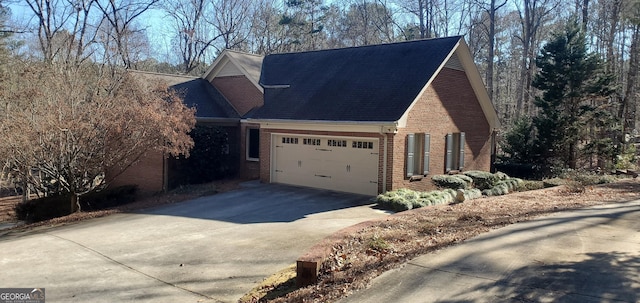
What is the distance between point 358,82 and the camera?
18703 millimetres

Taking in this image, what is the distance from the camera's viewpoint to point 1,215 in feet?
65.0

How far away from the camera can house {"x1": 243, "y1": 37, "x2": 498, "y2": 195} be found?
16.4 metres

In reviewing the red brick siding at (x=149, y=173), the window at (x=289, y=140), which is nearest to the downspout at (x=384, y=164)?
the window at (x=289, y=140)

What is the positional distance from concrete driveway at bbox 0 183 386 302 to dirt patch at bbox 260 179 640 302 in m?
1.43

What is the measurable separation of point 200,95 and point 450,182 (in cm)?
1308

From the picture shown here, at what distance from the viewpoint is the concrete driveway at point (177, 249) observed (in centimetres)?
812

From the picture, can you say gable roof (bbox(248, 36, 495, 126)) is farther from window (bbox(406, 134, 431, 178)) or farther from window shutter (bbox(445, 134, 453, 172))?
window shutter (bbox(445, 134, 453, 172))

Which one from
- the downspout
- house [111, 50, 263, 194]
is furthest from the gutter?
the downspout

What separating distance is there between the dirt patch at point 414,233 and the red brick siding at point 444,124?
3.14 meters

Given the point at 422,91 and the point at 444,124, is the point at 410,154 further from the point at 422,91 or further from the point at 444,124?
the point at 444,124

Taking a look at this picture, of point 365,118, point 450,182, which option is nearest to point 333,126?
point 365,118

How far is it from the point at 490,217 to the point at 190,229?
7.55m

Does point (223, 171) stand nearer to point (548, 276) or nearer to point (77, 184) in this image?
point (77, 184)

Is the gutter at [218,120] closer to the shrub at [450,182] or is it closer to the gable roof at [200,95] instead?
the gable roof at [200,95]
